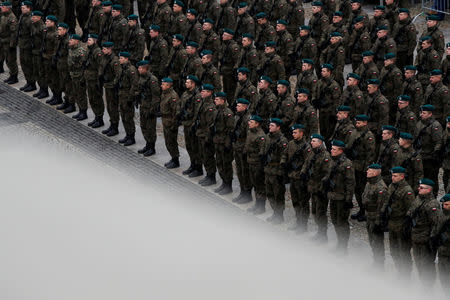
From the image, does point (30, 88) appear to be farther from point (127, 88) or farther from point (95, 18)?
point (127, 88)

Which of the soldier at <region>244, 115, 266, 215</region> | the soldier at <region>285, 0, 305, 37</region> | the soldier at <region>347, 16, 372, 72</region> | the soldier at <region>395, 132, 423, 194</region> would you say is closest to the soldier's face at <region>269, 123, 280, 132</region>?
the soldier at <region>244, 115, 266, 215</region>

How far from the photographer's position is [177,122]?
1925cm

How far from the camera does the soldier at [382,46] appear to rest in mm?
20797

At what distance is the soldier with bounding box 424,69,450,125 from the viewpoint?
60.3ft

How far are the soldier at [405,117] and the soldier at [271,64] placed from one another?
3499 millimetres

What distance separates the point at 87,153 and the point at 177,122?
7.22ft

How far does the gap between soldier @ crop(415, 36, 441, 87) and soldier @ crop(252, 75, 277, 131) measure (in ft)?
10.8

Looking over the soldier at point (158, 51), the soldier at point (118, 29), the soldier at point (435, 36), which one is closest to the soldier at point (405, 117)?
the soldier at point (435, 36)

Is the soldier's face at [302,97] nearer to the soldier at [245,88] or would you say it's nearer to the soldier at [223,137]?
the soldier at [245,88]

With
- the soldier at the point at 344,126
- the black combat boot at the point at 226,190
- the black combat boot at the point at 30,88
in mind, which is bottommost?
the black combat boot at the point at 226,190

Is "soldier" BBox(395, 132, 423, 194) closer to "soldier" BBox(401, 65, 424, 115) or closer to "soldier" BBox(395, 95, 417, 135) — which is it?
"soldier" BBox(395, 95, 417, 135)

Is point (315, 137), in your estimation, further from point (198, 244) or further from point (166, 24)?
point (166, 24)

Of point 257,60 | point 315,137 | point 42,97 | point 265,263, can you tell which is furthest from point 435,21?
point 42,97

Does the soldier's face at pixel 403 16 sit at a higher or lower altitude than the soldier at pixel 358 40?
higher
